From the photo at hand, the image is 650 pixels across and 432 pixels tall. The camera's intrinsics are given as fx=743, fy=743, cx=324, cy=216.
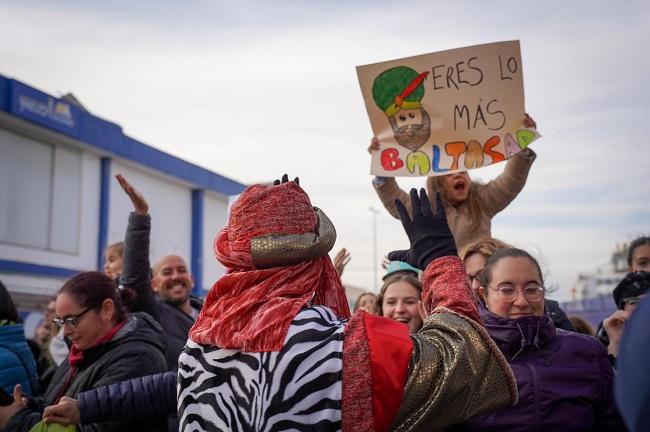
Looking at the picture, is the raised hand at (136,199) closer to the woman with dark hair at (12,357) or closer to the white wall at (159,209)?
the woman with dark hair at (12,357)

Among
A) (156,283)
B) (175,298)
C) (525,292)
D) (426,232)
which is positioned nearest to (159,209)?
(156,283)

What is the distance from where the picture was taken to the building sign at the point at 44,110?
14.4 meters

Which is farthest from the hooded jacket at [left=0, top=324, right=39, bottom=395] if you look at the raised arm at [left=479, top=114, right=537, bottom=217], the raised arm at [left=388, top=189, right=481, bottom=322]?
the raised arm at [left=479, top=114, right=537, bottom=217]

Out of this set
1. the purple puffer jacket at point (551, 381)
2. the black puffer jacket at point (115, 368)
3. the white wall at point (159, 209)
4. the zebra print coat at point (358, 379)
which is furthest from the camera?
the white wall at point (159, 209)

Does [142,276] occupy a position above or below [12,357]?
above

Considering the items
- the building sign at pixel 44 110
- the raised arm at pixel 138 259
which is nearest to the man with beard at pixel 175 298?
the raised arm at pixel 138 259

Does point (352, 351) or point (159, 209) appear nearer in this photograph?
point (352, 351)

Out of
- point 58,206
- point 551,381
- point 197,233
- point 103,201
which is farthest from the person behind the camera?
point 197,233

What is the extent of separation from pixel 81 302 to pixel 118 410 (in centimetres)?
61

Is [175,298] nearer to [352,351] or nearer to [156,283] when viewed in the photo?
[156,283]

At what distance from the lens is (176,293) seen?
15.9ft

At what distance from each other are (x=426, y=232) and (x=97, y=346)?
74.1 inches

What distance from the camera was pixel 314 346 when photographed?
205 cm

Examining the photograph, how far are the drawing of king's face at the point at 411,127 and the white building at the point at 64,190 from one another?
1126 cm
